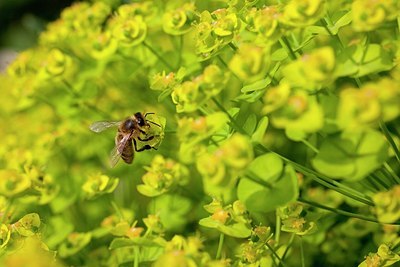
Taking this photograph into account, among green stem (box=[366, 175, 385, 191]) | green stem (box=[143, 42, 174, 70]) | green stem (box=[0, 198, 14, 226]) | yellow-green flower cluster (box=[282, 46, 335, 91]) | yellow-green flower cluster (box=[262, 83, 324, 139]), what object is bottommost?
green stem (box=[0, 198, 14, 226])

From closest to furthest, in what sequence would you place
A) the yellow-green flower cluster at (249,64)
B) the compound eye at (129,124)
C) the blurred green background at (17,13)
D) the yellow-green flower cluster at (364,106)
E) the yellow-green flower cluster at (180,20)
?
the yellow-green flower cluster at (364,106), the yellow-green flower cluster at (249,64), the yellow-green flower cluster at (180,20), the compound eye at (129,124), the blurred green background at (17,13)

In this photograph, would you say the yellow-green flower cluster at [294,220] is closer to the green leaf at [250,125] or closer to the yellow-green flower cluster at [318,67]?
the green leaf at [250,125]

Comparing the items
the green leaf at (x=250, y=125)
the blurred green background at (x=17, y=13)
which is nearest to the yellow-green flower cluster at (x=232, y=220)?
the green leaf at (x=250, y=125)

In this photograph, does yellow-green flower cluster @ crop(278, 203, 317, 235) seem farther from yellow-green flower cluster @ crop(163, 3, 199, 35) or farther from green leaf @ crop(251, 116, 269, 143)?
yellow-green flower cluster @ crop(163, 3, 199, 35)

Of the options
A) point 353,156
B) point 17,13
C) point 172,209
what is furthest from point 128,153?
point 17,13

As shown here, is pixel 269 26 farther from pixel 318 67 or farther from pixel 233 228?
pixel 233 228

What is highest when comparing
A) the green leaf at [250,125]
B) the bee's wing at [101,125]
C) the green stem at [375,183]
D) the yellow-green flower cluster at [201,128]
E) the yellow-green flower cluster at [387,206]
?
the yellow-green flower cluster at [201,128]

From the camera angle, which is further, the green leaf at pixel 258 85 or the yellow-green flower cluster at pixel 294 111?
the green leaf at pixel 258 85

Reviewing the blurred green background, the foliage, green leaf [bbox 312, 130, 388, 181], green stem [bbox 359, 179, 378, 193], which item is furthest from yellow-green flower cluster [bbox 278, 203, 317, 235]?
the blurred green background

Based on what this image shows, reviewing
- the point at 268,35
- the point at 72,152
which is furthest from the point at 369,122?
the point at 72,152
